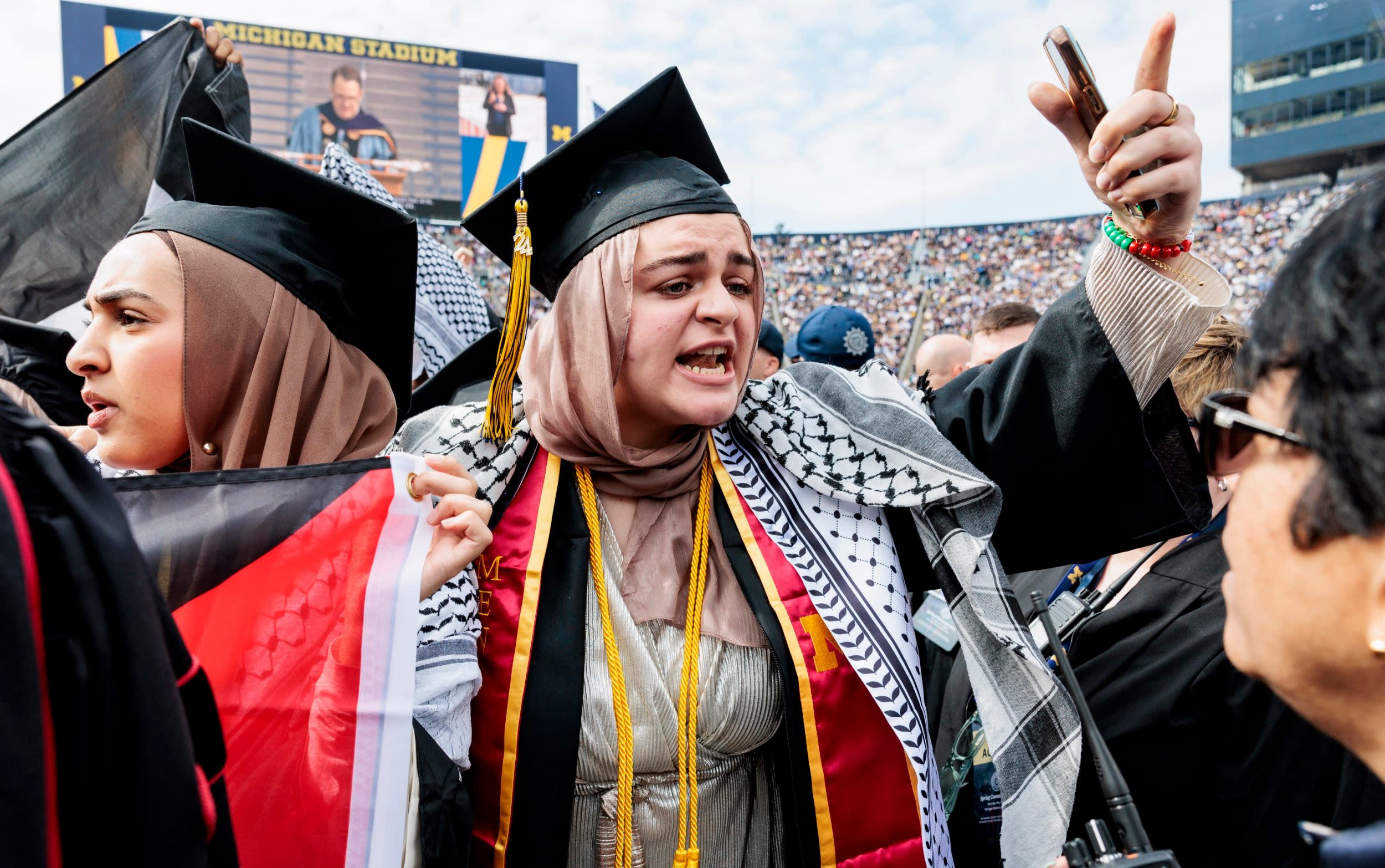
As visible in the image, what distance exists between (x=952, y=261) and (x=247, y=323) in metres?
31.7

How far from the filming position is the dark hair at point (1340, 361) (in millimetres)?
843

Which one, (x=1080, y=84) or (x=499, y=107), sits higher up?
(x=499, y=107)

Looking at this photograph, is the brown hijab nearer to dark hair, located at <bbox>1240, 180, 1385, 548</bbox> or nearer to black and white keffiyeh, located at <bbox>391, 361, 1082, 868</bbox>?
black and white keffiyeh, located at <bbox>391, 361, 1082, 868</bbox>

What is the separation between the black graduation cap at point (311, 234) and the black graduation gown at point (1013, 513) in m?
0.54

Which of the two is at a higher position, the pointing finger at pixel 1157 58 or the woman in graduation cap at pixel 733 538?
the pointing finger at pixel 1157 58

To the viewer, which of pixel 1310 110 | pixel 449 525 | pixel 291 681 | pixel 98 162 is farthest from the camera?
pixel 1310 110

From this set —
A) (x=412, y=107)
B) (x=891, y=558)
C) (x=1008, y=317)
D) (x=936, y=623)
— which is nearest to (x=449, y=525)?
(x=891, y=558)

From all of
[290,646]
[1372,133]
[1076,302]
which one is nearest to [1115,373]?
[1076,302]

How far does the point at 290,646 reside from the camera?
1.48m

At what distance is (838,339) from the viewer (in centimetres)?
579

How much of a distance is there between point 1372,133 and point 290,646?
57.9m

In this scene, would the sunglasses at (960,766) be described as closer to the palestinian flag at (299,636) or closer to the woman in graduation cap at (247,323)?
the palestinian flag at (299,636)

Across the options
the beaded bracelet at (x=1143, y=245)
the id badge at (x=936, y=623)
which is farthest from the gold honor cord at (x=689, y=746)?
the id badge at (x=936, y=623)

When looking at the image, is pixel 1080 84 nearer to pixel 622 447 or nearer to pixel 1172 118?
pixel 1172 118
